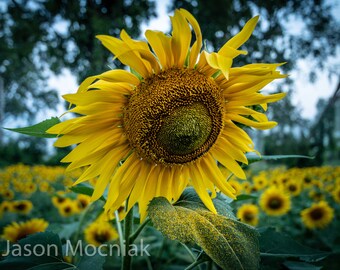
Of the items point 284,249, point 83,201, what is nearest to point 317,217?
point 284,249

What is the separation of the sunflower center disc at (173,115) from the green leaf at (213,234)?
0.22 meters

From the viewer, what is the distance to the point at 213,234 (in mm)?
698

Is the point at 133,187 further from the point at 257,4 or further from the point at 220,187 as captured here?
the point at 257,4

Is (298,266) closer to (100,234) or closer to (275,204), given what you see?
(100,234)

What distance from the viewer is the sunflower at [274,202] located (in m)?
2.59

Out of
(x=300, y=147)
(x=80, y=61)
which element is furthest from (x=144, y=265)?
(x=300, y=147)

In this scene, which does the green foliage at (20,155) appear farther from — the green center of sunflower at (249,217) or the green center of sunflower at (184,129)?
the green center of sunflower at (184,129)

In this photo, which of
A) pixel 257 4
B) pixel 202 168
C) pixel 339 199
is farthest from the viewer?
pixel 257 4

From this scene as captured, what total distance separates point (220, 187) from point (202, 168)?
0.09 metres

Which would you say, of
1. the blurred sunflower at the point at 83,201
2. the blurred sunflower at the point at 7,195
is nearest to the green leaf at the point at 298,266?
the blurred sunflower at the point at 83,201

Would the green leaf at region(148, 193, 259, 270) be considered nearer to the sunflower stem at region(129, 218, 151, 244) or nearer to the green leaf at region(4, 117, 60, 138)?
the sunflower stem at region(129, 218, 151, 244)

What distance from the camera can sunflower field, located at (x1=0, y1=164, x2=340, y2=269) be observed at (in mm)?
974

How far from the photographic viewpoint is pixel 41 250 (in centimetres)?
89

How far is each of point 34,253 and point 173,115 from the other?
0.56m
